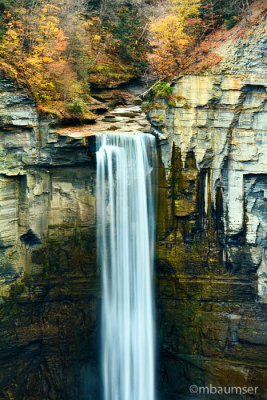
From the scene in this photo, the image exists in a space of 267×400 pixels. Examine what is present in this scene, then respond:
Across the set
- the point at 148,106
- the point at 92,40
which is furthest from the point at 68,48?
the point at 148,106

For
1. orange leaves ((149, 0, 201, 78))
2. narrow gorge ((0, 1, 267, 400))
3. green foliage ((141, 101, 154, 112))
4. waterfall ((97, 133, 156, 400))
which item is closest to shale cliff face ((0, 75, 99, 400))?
narrow gorge ((0, 1, 267, 400))

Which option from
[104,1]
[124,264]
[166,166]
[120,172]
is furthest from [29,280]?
[104,1]

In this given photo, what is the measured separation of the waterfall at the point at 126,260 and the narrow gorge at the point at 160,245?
0.08 metres

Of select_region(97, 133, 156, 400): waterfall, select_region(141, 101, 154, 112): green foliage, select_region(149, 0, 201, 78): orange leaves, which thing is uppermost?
select_region(149, 0, 201, 78): orange leaves

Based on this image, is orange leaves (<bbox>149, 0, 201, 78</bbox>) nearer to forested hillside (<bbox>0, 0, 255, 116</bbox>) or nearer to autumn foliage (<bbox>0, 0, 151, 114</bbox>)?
forested hillside (<bbox>0, 0, 255, 116</bbox>)

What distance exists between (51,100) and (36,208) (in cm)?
462

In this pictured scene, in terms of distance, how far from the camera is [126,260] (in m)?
16.1

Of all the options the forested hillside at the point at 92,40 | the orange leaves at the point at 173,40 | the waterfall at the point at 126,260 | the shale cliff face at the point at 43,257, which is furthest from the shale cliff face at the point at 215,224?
the shale cliff face at the point at 43,257

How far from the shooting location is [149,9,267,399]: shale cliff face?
52.1ft

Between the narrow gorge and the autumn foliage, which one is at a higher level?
the autumn foliage

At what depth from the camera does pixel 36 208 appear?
51.4 feet

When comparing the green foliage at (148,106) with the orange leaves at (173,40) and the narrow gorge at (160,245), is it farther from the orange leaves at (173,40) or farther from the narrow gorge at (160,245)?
the orange leaves at (173,40)

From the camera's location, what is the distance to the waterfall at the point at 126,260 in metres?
15.7

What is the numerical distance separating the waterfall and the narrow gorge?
8cm
